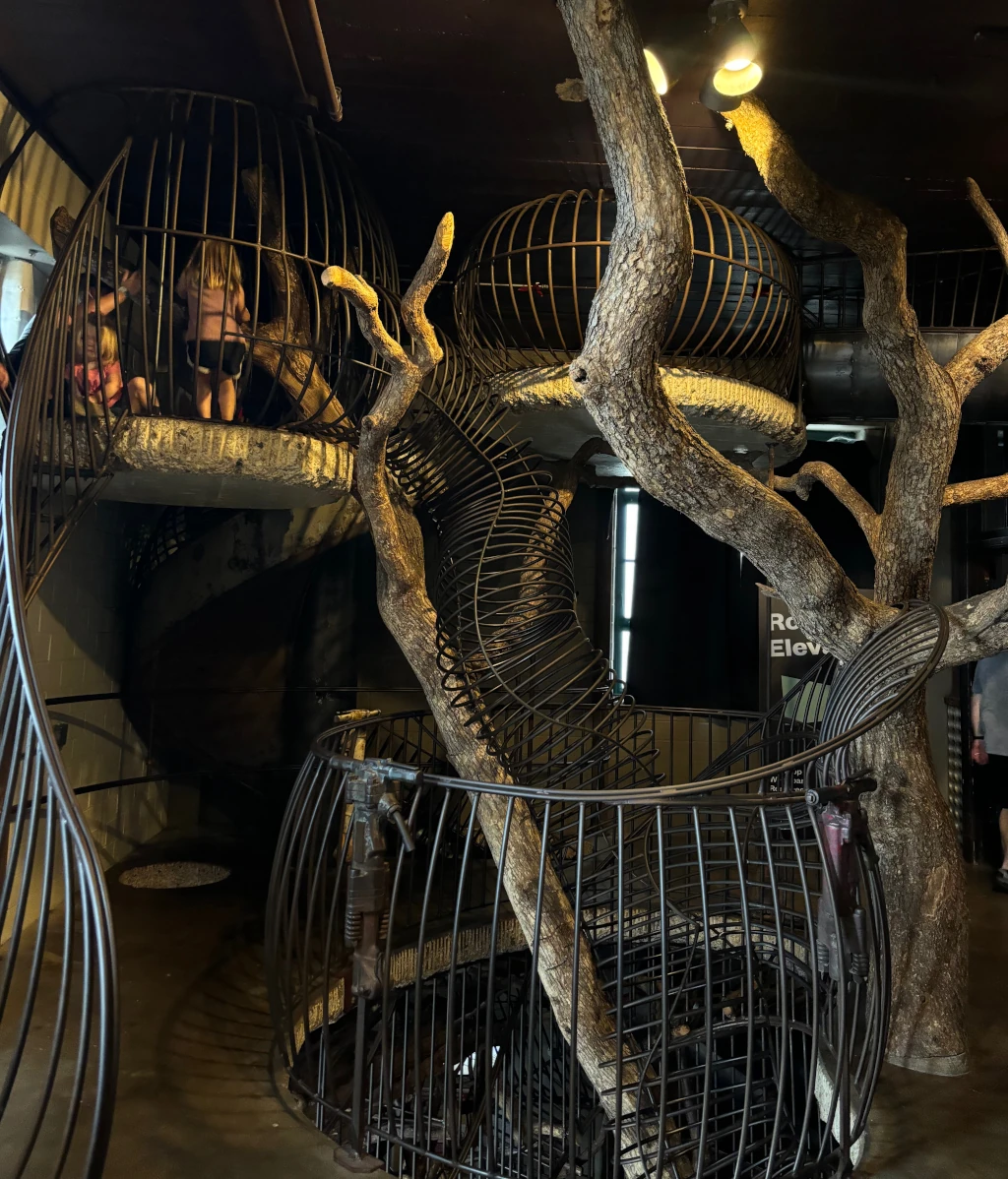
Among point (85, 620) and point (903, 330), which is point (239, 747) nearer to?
point (85, 620)

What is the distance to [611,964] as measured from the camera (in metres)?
3.66

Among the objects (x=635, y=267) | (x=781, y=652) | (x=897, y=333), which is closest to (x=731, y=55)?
(x=897, y=333)

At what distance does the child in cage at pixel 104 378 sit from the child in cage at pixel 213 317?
0.21 meters

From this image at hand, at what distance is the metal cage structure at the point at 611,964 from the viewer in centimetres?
180

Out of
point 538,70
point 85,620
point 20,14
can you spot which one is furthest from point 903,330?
point 85,620

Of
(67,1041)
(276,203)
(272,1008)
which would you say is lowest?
(67,1041)

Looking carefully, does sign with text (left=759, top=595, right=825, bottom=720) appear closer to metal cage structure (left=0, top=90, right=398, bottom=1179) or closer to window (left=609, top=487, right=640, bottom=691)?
window (left=609, top=487, right=640, bottom=691)

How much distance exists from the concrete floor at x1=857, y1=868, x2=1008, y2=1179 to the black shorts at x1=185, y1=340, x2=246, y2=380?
315cm

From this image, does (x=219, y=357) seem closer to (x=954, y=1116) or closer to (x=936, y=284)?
(x=954, y=1116)

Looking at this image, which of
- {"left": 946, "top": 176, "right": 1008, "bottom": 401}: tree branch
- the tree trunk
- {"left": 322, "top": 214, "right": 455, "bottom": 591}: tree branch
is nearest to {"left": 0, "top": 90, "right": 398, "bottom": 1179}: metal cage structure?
{"left": 322, "top": 214, "right": 455, "bottom": 591}: tree branch

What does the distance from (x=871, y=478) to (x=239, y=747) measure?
14.0 ft

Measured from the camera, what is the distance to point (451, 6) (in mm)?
2650

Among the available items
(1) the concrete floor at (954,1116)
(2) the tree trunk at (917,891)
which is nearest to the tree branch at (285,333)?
(2) the tree trunk at (917,891)

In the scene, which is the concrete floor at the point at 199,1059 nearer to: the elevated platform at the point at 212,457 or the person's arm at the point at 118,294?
the elevated platform at the point at 212,457
